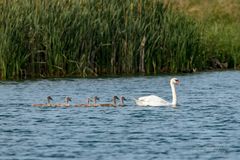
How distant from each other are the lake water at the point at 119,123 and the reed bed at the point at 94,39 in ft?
4.33

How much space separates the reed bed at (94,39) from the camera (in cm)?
2983

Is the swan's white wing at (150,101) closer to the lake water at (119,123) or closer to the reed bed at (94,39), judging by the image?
the lake water at (119,123)

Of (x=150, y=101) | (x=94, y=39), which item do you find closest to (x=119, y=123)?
(x=150, y=101)

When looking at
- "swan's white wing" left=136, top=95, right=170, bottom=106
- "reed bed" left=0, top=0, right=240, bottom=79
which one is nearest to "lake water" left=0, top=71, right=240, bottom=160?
"swan's white wing" left=136, top=95, right=170, bottom=106

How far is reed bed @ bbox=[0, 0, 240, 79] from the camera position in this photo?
29828 mm

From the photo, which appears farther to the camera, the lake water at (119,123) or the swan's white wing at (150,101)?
the swan's white wing at (150,101)

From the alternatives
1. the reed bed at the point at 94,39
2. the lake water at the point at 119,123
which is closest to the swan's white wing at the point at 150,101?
the lake water at the point at 119,123

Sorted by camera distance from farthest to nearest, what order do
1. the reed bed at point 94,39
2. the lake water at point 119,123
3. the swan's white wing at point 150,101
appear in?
the reed bed at point 94,39, the swan's white wing at point 150,101, the lake water at point 119,123

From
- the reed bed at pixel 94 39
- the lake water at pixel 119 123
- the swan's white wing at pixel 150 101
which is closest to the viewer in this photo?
the lake water at pixel 119 123

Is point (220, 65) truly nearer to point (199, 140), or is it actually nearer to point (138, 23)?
point (138, 23)

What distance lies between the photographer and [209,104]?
77.7 feet

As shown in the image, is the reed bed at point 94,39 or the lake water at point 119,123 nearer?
the lake water at point 119,123

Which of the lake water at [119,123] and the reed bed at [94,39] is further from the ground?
the reed bed at [94,39]

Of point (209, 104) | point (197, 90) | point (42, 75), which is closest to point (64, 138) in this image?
point (209, 104)
